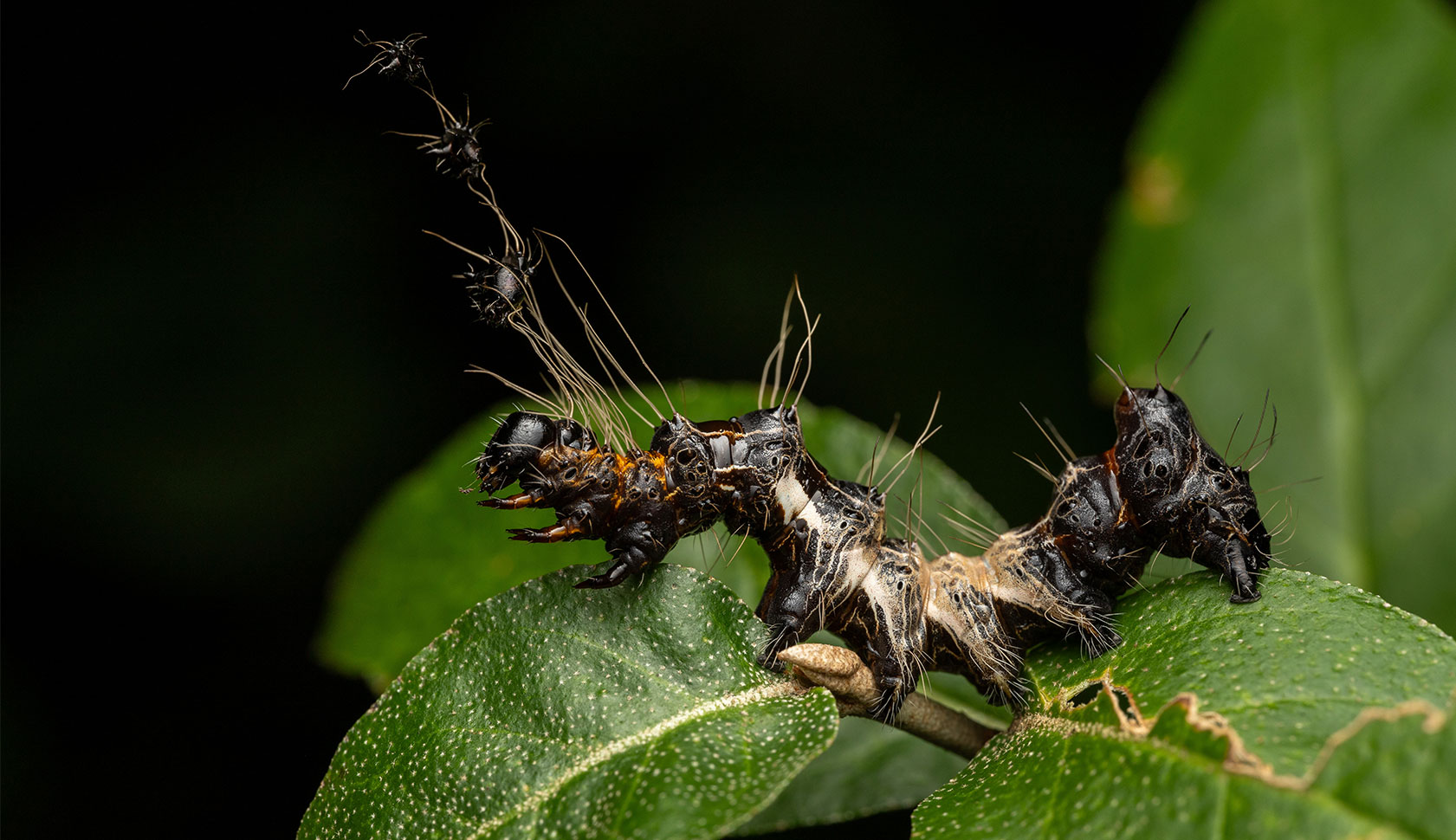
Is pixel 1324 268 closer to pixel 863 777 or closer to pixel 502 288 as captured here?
pixel 863 777

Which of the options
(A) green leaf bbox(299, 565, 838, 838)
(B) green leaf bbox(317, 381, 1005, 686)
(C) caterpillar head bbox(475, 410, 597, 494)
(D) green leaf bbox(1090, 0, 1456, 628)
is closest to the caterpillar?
(C) caterpillar head bbox(475, 410, 597, 494)

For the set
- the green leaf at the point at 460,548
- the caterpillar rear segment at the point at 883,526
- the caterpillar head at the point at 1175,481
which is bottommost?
the green leaf at the point at 460,548

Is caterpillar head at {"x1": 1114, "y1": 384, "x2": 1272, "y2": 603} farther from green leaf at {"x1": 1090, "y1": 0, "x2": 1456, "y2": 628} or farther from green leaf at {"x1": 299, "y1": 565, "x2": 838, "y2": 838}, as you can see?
green leaf at {"x1": 1090, "y1": 0, "x2": 1456, "y2": 628}

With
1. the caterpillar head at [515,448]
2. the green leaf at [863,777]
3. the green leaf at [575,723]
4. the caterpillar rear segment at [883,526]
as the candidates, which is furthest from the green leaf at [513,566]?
the green leaf at [575,723]

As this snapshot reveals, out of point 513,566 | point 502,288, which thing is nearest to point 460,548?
point 513,566

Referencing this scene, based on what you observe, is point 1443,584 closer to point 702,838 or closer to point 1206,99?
point 1206,99

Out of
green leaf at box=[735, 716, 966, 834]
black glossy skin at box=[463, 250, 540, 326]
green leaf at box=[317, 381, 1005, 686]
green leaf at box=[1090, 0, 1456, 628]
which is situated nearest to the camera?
black glossy skin at box=[463, 250, 540, 326]

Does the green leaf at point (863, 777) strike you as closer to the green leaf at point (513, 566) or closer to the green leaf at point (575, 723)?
the green leaf at point (513, 566)

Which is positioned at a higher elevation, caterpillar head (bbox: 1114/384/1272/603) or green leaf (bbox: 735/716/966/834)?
caterpillar head (bbox: 1114/384/1272/603)
